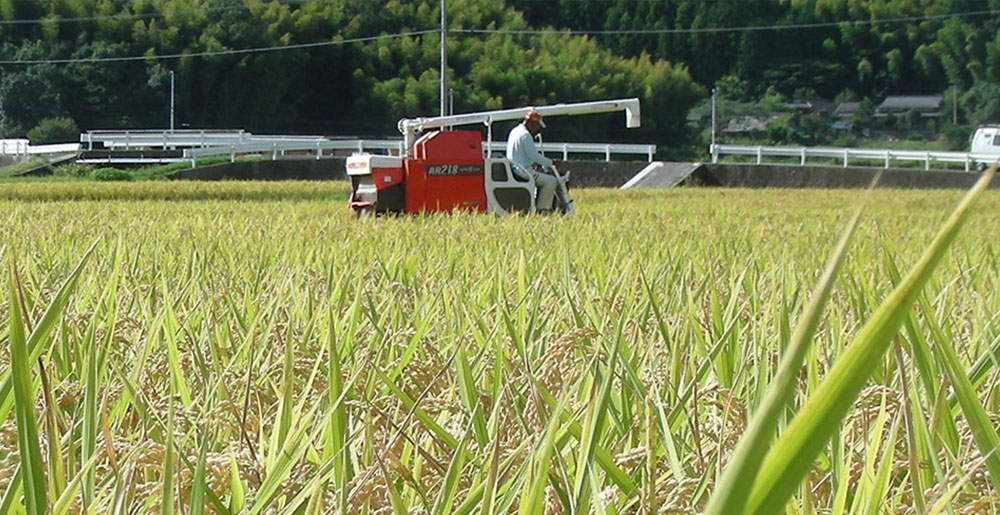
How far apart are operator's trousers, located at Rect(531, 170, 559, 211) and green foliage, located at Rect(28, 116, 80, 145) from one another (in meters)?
37.4

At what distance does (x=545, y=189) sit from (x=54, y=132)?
38105mm

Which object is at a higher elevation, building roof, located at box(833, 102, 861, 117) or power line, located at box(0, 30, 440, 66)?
power line, located at box(0, 30, 440, 66)

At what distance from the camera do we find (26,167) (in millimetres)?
25375

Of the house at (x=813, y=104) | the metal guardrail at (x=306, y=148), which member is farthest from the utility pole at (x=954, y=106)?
the metal guardrail at (x=306, y=148)

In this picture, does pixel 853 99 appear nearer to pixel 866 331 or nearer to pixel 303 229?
pixel 303 229

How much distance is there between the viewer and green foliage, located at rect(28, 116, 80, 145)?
4366 centimetres

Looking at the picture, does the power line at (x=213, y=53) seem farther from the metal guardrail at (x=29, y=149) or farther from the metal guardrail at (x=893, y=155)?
the metal guardrail at (x=893, y=155)

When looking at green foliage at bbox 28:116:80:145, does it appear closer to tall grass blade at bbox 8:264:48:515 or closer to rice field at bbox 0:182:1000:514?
rice field at bbox 0:182:1000:514

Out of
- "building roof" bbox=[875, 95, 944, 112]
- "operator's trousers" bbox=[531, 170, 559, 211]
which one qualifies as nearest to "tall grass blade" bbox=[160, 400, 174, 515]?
"operator's trousers" bbox=[531, 170, 559, 211]

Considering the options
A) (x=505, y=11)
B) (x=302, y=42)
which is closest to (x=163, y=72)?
(x=302, y=42)

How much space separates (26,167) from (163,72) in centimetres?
2399

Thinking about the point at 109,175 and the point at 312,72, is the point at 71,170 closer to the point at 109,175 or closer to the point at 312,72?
the point at 109,175

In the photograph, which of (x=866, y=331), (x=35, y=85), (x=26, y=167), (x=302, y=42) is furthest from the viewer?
(x=302, y=42)

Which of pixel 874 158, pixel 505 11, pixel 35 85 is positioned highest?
pixel 505 11
